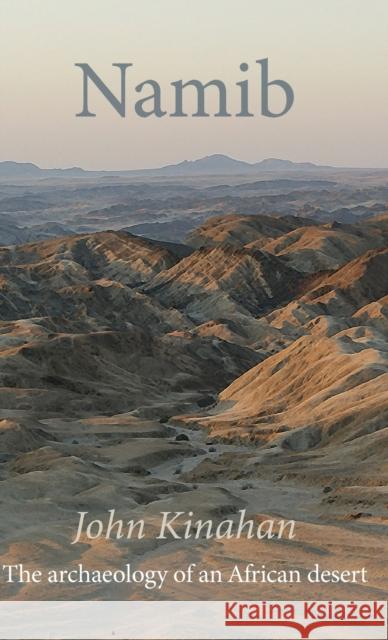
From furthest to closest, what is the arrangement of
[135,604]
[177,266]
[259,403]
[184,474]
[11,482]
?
[177,266] → [259,403] → [184,474] → [11,482] → [135,604]

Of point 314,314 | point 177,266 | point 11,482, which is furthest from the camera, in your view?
Answer: point 177,266

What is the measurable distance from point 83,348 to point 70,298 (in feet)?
143

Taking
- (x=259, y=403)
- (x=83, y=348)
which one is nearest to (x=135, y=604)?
(x=259, y=403)

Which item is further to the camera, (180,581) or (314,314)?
(314,314)

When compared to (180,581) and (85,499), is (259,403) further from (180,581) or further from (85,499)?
(180,581)

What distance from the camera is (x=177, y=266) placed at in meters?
176

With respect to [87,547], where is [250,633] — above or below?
above

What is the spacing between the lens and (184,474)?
5738 centimetres

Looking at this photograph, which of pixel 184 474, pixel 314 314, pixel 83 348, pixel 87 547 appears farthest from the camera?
pixel 314 314

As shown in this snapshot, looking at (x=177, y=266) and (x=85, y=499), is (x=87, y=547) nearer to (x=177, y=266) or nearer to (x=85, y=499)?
(x=85, y=499)

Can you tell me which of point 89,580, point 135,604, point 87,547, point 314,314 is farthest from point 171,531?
point 314,314

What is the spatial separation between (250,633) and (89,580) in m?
10.3

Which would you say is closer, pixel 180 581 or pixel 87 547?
pixel 180 581

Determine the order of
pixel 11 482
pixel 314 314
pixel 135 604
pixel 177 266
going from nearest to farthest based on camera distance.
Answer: pixel 135 604, pixel 11 482, pixel 314 314, pixel 177 266
